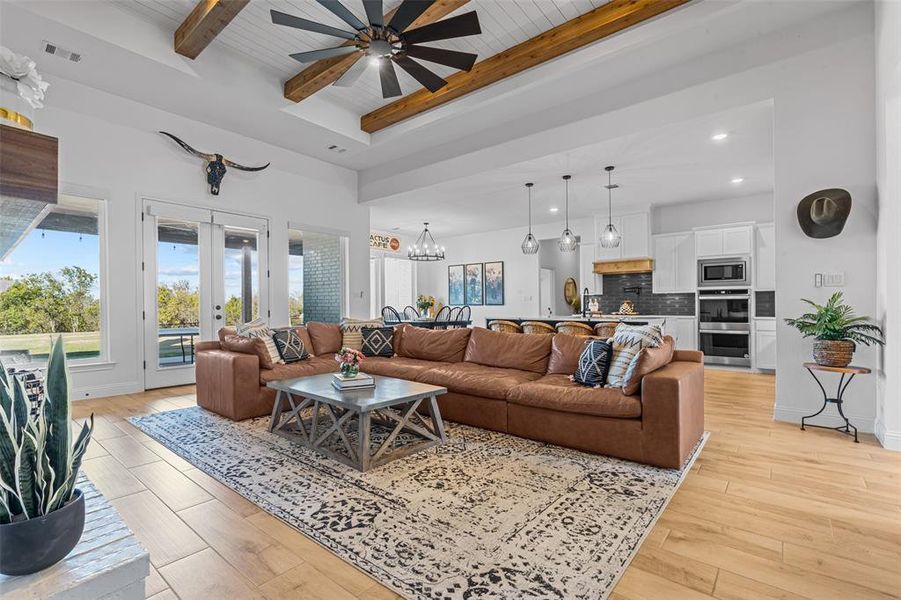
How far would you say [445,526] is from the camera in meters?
2.07

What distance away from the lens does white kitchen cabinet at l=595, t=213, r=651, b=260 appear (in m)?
7.71

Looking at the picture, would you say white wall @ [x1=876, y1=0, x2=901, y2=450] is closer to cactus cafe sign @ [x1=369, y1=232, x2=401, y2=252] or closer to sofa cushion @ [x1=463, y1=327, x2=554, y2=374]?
sofa cushion @ [x1=463, y1=327, x2=554, y2=374]

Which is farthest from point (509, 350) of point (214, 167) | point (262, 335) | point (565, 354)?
point (214, 167)

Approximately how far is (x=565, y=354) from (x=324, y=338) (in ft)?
9.14

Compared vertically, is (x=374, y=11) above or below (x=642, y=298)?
above

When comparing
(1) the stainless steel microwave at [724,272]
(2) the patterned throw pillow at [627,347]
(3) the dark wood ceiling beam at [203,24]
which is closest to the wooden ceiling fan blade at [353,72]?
(3) the dark wood ceiling beam at [203,24]

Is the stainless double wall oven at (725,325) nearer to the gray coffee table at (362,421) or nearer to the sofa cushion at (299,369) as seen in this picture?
the gray coffee table at (362,421)

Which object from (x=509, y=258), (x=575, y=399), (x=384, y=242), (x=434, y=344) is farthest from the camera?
(x=384, y=242)

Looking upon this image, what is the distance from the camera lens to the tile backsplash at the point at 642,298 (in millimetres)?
7641

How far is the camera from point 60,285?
15.3ft

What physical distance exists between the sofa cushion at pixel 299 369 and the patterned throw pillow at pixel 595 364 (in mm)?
2499

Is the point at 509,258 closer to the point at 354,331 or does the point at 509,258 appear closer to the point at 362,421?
the point at 354,331

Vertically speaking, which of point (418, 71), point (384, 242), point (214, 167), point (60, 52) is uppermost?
point (60, 52)

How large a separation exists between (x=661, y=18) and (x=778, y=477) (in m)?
3.53
